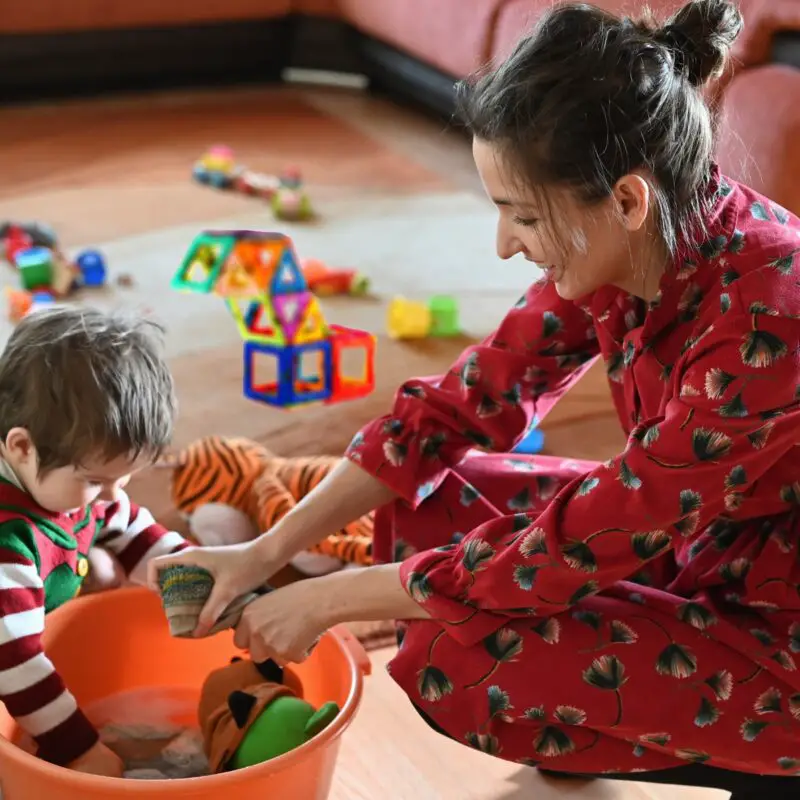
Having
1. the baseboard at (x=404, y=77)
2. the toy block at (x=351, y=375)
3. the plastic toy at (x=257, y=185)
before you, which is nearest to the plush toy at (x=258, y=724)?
the toy block at (x=351, y=375)

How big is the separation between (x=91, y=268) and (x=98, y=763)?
4.42 ft

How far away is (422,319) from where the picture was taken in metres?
2.15

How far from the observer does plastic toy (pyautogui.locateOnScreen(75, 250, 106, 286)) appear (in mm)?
2240

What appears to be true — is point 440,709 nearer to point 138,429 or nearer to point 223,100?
point 138,429

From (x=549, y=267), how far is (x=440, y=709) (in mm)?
391

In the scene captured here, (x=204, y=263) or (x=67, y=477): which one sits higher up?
(x=67, y=477)

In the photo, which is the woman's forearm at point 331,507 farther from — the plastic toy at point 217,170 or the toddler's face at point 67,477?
the plastic toy at point 217,170

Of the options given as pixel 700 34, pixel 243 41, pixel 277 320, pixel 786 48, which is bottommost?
pixel 277 320

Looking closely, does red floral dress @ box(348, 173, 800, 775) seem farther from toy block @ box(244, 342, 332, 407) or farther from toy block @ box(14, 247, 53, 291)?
toy block @ box(14, 247, 53, 291)

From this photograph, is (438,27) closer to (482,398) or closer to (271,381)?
(271,381)

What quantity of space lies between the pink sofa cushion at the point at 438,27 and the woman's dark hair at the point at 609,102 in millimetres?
1865

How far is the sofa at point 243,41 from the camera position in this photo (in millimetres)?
3096

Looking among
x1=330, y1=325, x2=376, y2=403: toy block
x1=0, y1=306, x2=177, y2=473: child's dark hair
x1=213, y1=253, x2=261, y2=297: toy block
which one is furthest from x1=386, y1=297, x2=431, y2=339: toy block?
x1=0, y1=306, x2=177, y2=473: child's dark hair

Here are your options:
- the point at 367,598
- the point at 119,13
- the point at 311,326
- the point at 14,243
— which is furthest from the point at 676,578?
the point at 119,13
